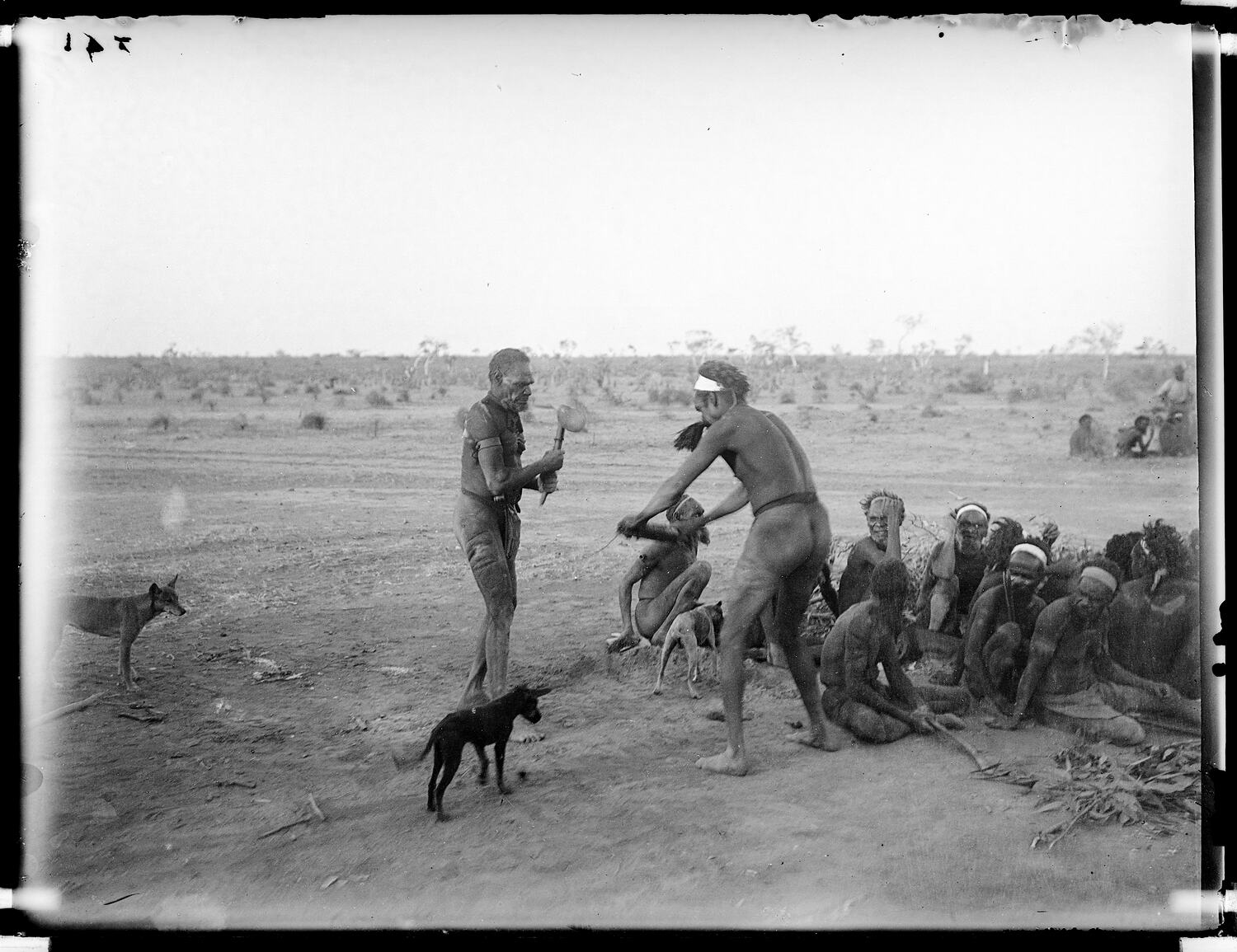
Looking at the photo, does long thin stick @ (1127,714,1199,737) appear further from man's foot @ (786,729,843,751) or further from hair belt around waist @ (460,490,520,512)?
hair belt around waist @ (460,490,520,512)

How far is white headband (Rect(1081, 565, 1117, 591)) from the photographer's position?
5.82 meters

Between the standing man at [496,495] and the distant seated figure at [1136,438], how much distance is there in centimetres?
427

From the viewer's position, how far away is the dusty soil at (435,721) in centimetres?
511

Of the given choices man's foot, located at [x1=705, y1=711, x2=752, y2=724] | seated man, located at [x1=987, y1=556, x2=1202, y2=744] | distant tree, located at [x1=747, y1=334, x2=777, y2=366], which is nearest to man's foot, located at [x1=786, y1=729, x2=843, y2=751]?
man's foot, located at [x1=705, y1=711, x2=752, y2=724]

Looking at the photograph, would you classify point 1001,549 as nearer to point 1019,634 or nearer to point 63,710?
point 1019,634

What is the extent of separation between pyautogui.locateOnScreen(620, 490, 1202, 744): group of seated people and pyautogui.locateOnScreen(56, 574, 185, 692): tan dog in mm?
3149

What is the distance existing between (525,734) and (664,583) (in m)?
1.32

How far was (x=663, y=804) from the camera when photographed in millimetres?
5402

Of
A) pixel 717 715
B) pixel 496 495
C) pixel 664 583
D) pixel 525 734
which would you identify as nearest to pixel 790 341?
pixel 664 583

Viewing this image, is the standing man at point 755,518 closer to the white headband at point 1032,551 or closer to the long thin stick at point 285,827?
the white headband at point 1032,551

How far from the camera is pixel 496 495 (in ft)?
19.1

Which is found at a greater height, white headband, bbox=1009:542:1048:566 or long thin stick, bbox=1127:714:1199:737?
white headband, bbox=1009:542:1048:566

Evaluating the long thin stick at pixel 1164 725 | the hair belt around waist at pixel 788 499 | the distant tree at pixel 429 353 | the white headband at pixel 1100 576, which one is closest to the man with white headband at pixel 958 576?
the white headband at pixel 1100 576
